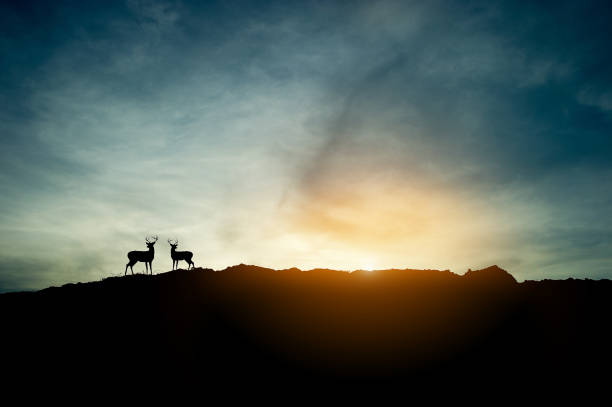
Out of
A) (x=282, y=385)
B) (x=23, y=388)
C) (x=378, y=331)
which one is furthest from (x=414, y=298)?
(x=23, y=388)

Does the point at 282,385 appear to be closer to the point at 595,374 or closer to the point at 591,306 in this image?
the point at 595,374

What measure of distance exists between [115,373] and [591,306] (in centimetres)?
2722

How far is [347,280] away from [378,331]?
3920mm

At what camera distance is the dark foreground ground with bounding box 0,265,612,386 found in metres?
18.8

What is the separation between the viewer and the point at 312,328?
21.0 m

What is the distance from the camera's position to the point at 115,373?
17938 mm

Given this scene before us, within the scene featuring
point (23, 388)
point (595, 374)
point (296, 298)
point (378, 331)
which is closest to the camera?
point (23, 388)

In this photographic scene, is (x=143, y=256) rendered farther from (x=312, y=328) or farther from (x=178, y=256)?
(x=312, y=328)

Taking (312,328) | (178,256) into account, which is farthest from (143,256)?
(312,328)

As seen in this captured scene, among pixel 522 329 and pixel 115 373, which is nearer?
pixel 115 373

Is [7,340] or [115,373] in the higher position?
[7,340]

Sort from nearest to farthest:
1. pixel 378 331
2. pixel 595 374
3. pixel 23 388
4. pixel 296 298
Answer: pixel 23 388 < pixel 595 374 < pixel 378 331 < pixel 296 298

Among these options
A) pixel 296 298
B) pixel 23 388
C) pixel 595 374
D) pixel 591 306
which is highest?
pixel 296 298

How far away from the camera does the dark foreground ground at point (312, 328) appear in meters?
18.8
